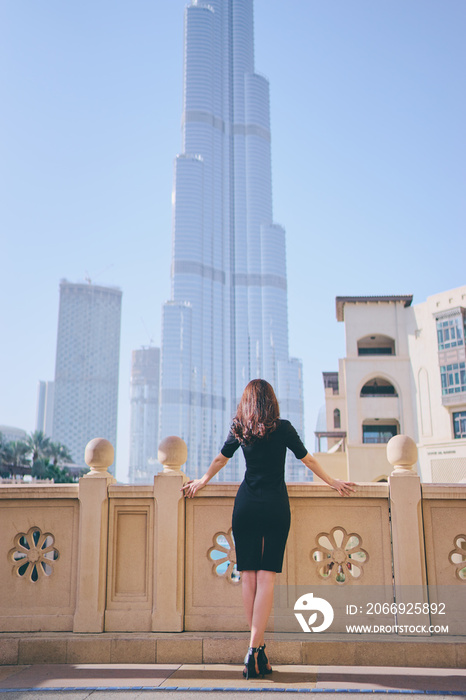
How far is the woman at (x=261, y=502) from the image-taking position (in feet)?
14.2

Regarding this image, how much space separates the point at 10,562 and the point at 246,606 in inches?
81.3

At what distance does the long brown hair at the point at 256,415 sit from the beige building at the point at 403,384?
36879 mm

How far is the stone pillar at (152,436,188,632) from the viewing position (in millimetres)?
4973

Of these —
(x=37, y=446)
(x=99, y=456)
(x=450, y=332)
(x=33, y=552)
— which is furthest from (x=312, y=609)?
(x=37, y=446)

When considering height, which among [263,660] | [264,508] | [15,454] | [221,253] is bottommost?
[263,660]

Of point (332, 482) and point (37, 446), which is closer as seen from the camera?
point (332, 482)

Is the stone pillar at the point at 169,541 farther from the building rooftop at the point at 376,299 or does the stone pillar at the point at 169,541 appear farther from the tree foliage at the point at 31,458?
the tree foliage at the point at 31,458

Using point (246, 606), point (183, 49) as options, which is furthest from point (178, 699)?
point (183, 49)

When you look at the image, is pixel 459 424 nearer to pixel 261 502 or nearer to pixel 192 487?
pixel 192 487

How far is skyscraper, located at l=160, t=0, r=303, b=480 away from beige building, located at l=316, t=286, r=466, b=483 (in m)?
101

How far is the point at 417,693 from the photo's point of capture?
377cm

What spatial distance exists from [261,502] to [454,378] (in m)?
39.3

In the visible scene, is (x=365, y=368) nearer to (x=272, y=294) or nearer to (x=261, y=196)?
(x=272, y=294)

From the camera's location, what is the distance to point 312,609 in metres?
4.88
